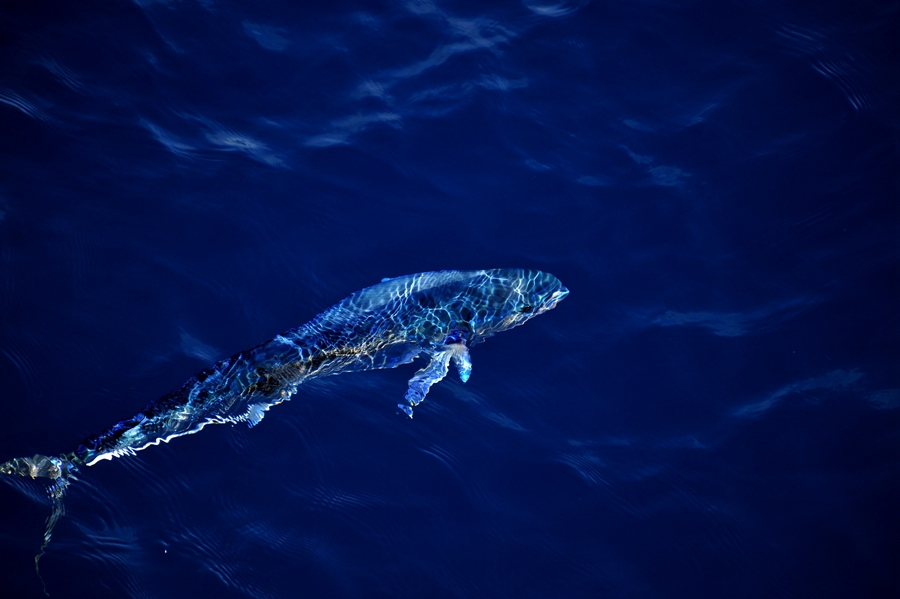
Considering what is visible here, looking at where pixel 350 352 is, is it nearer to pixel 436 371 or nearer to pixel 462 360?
pixel 436 371

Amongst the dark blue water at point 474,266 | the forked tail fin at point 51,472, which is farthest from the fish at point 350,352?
the dark blue water at point 474,266

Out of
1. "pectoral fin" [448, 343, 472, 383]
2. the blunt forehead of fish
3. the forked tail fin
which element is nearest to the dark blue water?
the forked tail fin

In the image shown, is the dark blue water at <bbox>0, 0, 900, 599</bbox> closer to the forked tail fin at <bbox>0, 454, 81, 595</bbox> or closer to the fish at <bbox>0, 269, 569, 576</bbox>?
the forked tail fin at <bbox>0, 454, 81, 595</bbox>

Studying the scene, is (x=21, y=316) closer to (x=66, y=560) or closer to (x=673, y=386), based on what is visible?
(x=66, y=560)

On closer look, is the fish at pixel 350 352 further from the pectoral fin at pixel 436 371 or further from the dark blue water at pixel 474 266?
the dark blue water at pixel 474 266

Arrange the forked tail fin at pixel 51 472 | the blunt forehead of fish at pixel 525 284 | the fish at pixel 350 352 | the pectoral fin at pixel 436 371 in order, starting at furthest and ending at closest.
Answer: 1. the blunt forehead of fish at pixel 525 284
2. the pectoral fin at pixel 436 371
3. the fish at pixel 350 352
4. the forked tail fin at pixel 51 472

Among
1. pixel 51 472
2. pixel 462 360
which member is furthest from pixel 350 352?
pixel 51 472

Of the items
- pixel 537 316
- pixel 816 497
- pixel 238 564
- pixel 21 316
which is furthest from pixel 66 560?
pixel 816 497
